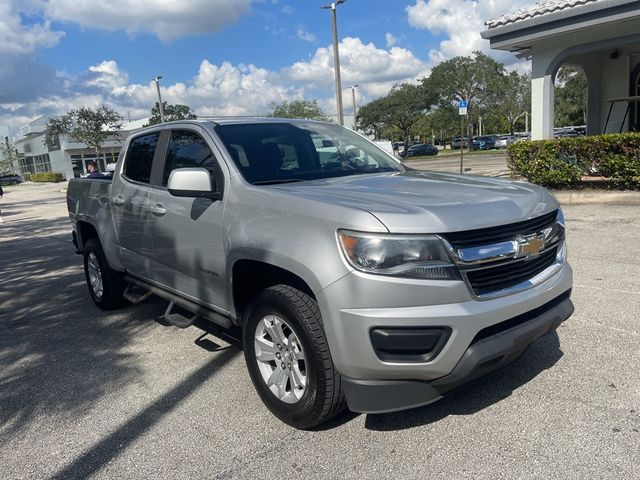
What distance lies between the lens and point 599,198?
1066cm

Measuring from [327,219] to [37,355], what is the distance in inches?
131

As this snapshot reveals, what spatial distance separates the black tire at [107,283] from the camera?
17.8 feet

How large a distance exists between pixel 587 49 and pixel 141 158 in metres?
11.9

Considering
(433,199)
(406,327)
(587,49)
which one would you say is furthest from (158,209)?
(587,49)

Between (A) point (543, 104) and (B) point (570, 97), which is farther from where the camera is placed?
(B) point (570, 97)

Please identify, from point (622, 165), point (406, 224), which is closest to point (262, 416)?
point (406, 224)

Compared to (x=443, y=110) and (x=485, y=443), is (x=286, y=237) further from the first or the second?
(x=443, y=110)

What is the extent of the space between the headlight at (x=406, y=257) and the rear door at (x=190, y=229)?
48.4 inches

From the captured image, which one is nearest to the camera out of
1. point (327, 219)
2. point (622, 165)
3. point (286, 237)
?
point (327, 219)

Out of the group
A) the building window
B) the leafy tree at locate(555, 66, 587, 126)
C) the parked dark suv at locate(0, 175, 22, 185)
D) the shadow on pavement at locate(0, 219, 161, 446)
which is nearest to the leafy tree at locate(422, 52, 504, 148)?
the leafy tree at locate(555, 66, 587, 126)

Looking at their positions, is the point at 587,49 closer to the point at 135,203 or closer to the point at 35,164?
the point at 135,203

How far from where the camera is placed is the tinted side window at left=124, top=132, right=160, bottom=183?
15.2 ft

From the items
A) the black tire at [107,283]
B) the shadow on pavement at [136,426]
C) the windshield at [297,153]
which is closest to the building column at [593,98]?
the windshield at [297,153]

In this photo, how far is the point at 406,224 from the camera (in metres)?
2.57
